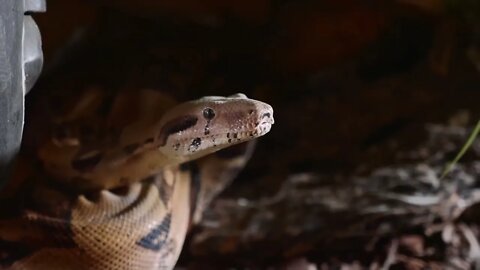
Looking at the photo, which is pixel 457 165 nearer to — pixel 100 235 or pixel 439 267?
pixel 439 267

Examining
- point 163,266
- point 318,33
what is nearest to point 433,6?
point 318,33

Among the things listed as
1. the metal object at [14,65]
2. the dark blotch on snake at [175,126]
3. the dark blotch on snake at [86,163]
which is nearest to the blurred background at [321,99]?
the dark blotch on snake at [86,163]

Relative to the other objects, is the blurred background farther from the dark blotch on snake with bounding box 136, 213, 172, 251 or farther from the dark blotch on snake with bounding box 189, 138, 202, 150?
the dark blotch on snake with bounding box 189, 138, 202, 150

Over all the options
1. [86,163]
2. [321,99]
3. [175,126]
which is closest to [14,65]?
[175,126]

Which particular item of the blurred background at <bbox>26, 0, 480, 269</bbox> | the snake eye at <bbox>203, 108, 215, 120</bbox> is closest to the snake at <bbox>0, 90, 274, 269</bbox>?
the snake eye at <bbox>203, 108, 215, 120</bbox>

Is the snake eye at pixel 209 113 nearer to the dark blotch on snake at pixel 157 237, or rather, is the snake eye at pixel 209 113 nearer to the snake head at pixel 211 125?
the snake head at pixel 211 125
